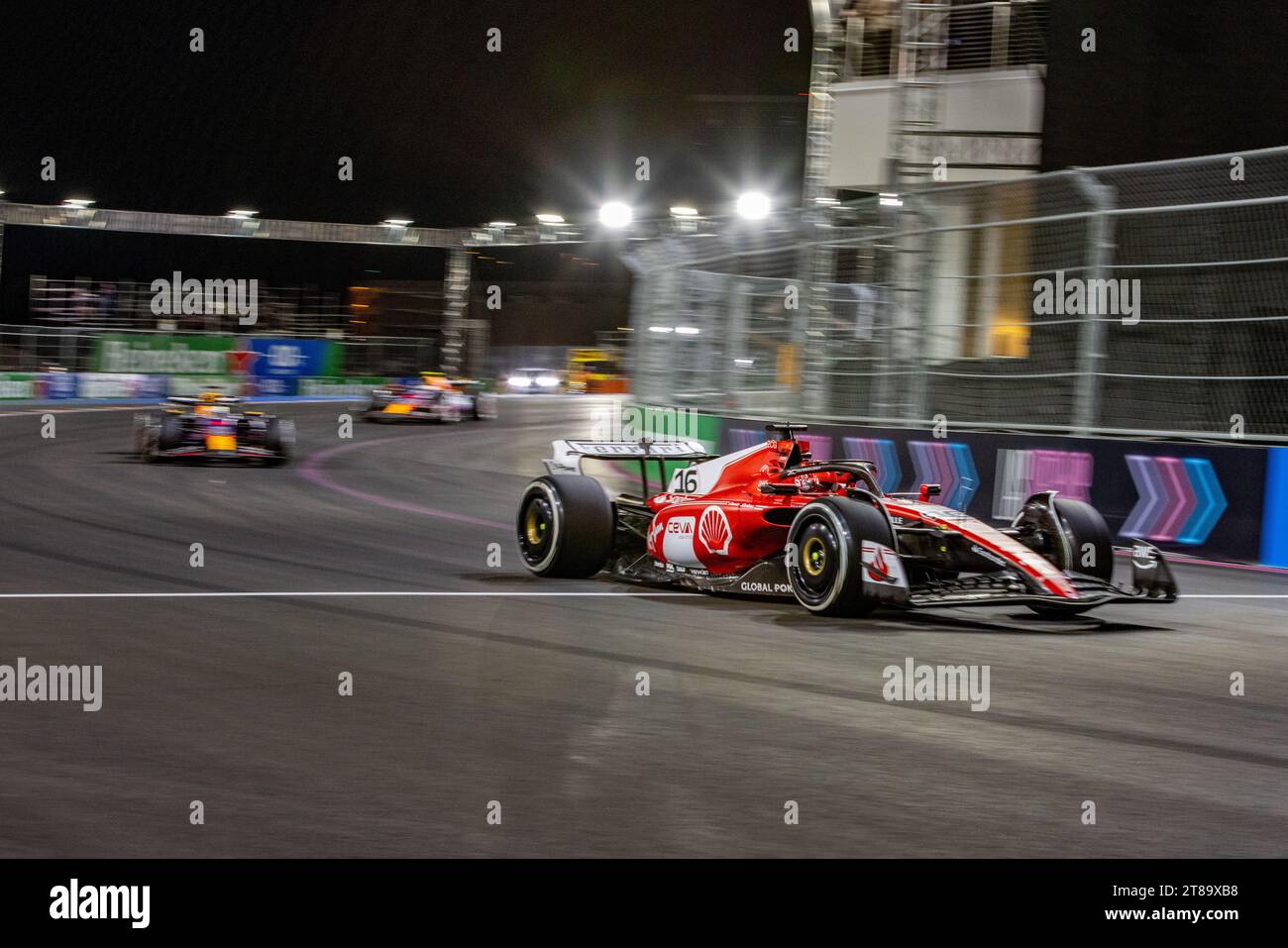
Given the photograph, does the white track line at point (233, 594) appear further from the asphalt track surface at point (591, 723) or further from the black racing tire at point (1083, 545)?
the black racing tire at point (1083, 545)

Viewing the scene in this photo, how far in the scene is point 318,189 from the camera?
143ft

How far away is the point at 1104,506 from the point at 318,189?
33.3m

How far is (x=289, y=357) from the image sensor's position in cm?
4797

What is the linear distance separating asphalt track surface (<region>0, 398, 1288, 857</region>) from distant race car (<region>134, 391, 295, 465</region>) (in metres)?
9.38

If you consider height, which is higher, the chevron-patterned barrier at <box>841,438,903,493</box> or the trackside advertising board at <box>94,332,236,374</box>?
the trackside advertising board at <box>94,332,236,374</box>

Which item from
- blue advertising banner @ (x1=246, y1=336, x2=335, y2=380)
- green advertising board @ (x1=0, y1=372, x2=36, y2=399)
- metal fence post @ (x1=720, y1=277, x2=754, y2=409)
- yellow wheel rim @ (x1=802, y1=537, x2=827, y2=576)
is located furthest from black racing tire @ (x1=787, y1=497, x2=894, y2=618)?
blue advertising banner @ (x1=246, y1=336, x2=335, y2=380)

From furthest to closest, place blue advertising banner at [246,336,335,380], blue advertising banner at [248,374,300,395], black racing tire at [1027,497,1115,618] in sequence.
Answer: blue advertising banner at [246,336,335,380], blue advertising banner at [248,374,300,395], black racing tire at [1027,497,1115,618]

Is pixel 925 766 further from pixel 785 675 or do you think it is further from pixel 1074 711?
pixel 785 675

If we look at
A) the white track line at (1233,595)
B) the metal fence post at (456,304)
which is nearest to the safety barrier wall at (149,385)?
the metal fence post at (456,304)

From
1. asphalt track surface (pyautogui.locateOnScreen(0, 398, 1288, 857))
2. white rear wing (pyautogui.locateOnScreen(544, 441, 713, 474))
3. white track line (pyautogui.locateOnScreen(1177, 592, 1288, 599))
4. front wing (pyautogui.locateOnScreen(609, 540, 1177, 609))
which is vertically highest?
white rear wing (pyautogui.locateOnScreen(544, 441, 713, 474))

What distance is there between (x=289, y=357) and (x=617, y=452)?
3853 cm

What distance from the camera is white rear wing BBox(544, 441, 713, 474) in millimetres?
11086

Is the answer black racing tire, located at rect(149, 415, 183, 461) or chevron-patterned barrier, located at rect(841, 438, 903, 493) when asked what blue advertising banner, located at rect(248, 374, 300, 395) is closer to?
black racing tire, located at rect(149, 415, 183, 461)

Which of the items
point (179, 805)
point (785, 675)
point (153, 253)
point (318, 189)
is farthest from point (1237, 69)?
point (153, 253)
